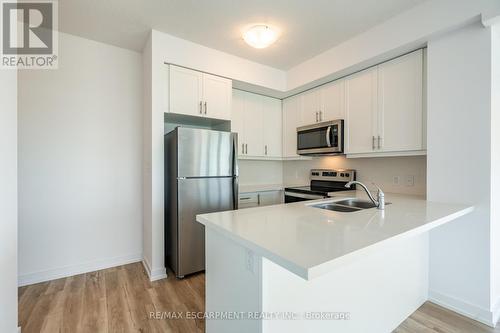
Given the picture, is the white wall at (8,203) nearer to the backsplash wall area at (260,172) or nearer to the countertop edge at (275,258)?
the countertop edge at (275,258)

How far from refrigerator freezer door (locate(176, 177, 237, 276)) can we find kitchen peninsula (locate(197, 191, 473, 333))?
1018 mm

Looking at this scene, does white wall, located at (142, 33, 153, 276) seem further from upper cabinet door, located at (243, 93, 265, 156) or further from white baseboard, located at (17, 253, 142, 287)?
upper cabinet door, located at (243, 93, 265, 156)

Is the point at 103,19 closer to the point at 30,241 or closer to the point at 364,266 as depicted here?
the point at 30,241

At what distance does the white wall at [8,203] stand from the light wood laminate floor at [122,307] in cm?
41

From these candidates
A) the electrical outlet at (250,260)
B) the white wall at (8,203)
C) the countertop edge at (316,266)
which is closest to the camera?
the countertop edge at (316,266)

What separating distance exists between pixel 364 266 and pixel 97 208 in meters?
2.74

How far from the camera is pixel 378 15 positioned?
212cm

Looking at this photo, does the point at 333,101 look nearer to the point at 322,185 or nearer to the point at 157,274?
the point at 322,185

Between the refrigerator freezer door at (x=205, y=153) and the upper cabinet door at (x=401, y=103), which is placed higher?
the upper cabinet door at (x=401, y=103)

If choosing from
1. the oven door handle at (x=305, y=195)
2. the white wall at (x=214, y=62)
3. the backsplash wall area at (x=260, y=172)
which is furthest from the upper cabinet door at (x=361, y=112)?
the backsplash wall area at (x=260, y=172)

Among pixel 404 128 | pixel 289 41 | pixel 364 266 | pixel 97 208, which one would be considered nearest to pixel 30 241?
pixel 97 208

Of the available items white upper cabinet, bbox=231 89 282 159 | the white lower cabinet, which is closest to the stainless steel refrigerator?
the white lower cabinet

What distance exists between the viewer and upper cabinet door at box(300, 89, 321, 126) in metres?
3.14

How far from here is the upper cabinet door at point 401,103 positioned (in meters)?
2.17
